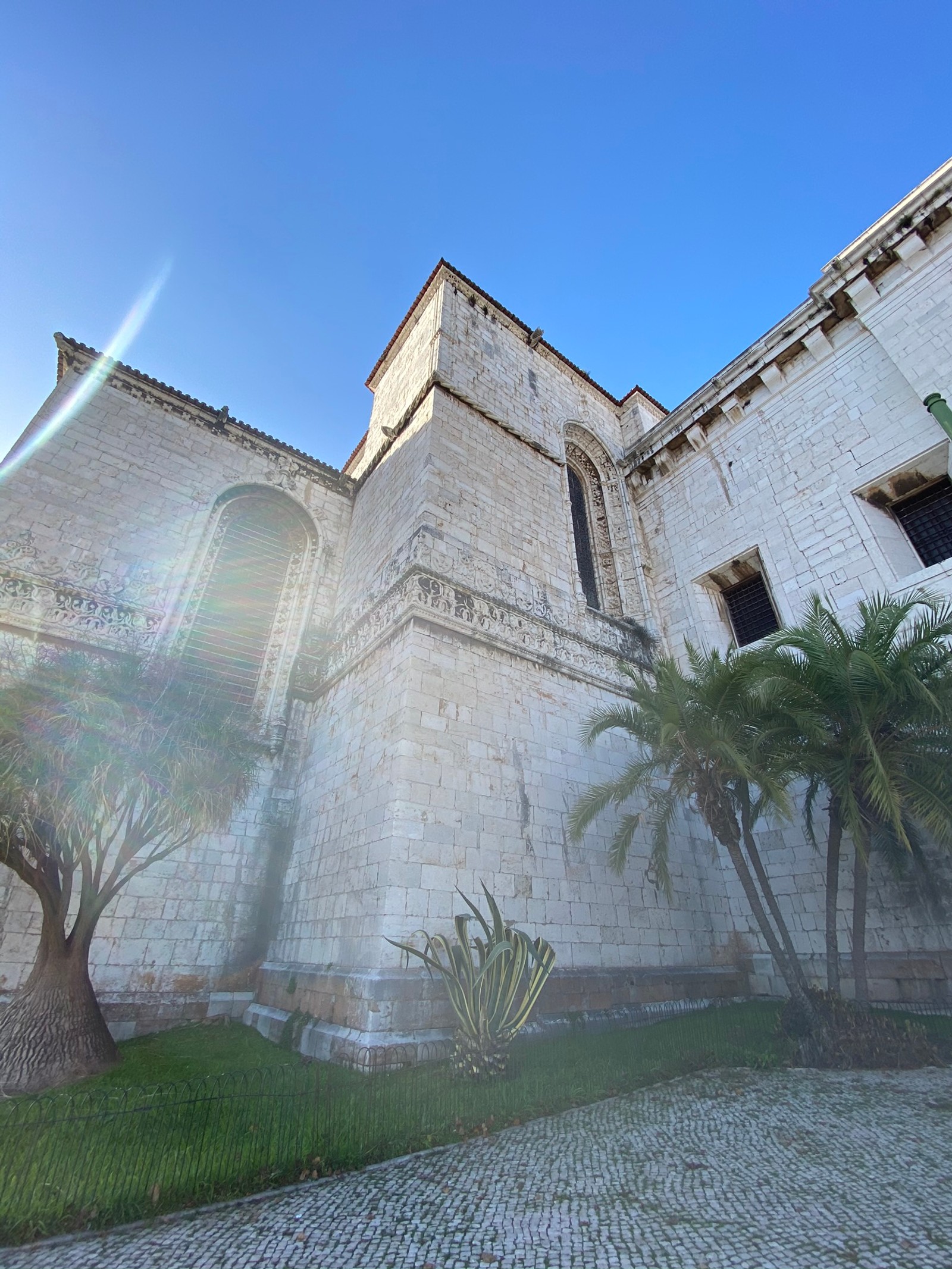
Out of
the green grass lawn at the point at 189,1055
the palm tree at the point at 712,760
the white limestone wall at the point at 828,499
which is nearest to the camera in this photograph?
the green grass lawn at the point at 189,1055

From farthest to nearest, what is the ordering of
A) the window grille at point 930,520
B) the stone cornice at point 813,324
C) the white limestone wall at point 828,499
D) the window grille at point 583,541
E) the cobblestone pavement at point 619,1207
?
the window grille at point 583,541
the stone cornice at point 813,324
the window grille at point 930,520
the white limestone wall at point 828,499
the cobblestone pavement at point 619,1207

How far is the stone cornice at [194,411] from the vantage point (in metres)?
11.7

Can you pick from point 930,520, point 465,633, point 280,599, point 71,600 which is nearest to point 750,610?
point 930,520

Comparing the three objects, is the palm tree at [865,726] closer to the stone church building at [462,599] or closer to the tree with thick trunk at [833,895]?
the tree with thick trunk at [833,895]

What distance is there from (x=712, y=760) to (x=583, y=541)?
7529mm

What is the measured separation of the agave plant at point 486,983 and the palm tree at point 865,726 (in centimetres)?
396

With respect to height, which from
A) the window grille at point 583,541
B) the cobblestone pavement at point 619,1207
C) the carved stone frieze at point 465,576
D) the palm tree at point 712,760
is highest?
the window grille at point 583,541

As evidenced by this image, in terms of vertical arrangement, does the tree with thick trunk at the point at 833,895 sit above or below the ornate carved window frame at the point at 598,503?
below

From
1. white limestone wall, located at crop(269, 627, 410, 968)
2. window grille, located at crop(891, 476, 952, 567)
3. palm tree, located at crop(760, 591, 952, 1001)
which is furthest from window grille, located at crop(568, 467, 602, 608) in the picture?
window grille, located at crop(891, 476, 952, 567)

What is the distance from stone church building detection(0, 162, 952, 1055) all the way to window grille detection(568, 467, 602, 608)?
0.10 m

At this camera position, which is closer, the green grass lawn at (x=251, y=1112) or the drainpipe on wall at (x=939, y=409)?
the green grass lawn at (x=251, y=1112)

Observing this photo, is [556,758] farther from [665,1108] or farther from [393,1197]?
[393,1197]

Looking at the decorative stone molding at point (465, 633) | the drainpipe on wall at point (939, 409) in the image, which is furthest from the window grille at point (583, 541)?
the drainpipe on wall at point (939, 409)

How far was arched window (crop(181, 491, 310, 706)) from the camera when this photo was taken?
11.0 metres
